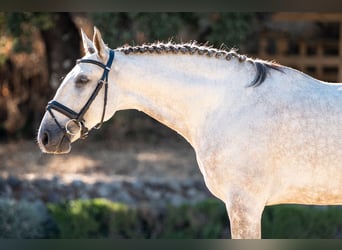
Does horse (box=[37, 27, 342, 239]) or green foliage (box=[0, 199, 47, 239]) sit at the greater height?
horse (box=[37, 27, 342, 239])

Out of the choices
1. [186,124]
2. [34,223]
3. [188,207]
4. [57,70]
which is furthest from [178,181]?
[186,124]

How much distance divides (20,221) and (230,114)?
16.1ft

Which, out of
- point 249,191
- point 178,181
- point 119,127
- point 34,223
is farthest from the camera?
point 119,127

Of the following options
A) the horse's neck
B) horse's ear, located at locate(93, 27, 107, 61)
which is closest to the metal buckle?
the horse's neck

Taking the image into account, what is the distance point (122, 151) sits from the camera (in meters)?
10.7

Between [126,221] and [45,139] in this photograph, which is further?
[126,221]

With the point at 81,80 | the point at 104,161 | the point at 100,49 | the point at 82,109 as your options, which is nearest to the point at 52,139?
the point at 82,109

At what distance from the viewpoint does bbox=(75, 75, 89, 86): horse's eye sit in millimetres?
3749

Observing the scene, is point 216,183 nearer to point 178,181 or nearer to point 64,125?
point 64,125

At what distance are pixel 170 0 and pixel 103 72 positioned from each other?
54cm

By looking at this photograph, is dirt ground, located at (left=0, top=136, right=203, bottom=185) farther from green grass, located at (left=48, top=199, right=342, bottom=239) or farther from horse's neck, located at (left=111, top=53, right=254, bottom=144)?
horse's neck, located at (left=111, top=53, right=254, bottom=144)

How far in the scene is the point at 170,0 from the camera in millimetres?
3912

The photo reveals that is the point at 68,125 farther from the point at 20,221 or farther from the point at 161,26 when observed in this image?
the point at 161,26

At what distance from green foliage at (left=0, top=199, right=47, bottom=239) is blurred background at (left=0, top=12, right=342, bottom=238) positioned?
0.01m
